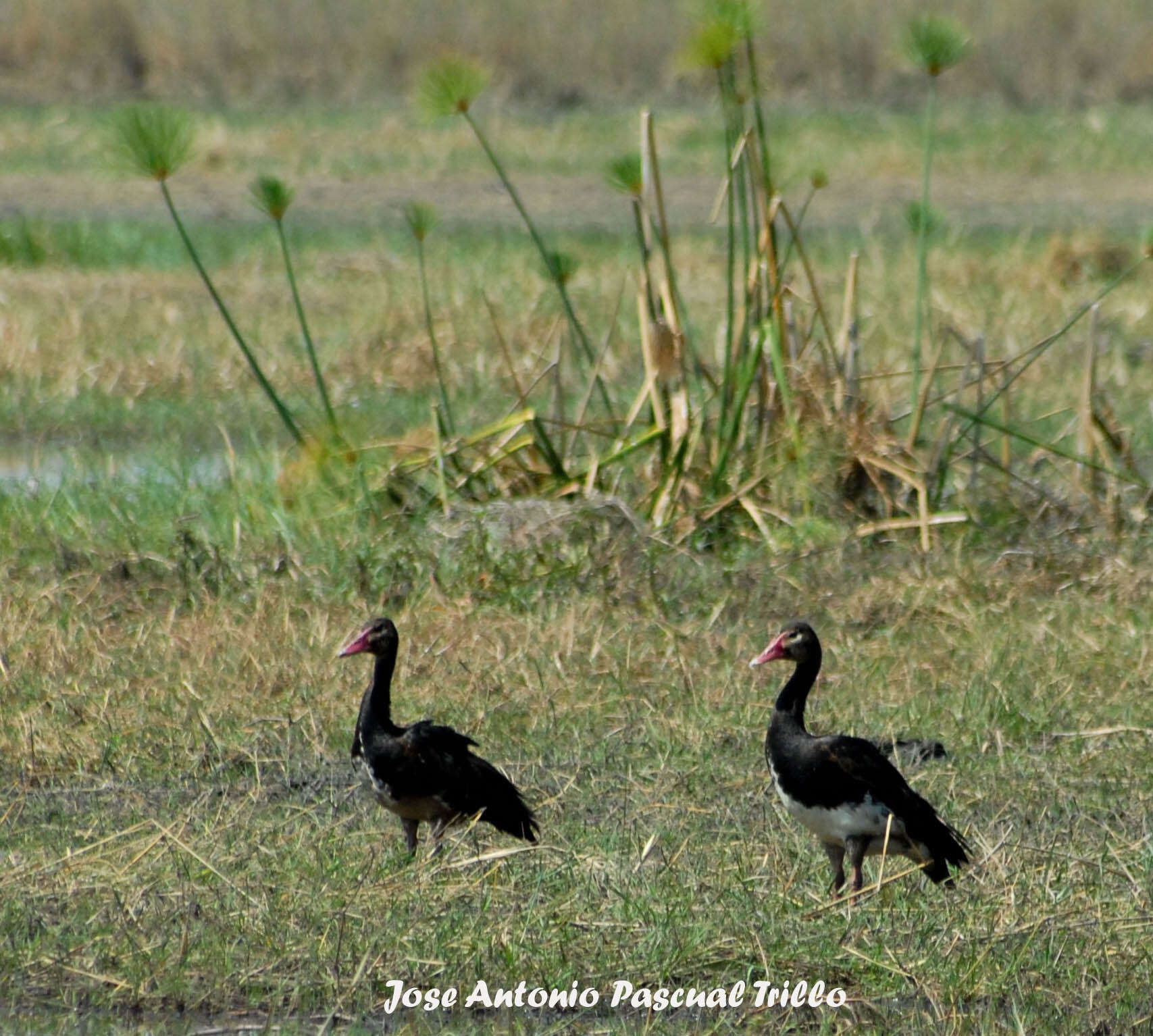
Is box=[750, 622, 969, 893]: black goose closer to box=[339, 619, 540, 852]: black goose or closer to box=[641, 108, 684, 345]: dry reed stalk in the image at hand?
box=[339, 619, 540, 852]: black goose

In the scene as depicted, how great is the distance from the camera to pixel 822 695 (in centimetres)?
635

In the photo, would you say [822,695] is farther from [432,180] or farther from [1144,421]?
[432,180]

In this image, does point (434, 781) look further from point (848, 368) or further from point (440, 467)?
point (848, 368)

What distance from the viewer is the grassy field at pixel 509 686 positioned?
4188mm

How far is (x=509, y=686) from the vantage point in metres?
6.36

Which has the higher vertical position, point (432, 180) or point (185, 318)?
point (185, 318)

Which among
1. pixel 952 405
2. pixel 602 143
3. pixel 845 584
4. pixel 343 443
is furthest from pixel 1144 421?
pixel 602 143

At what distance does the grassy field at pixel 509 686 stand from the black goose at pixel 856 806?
0.10 m

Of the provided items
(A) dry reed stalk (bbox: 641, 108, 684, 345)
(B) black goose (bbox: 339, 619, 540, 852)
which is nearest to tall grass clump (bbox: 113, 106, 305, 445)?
(A) dry reed stalk (bbox: 641, 108, 684, 345)

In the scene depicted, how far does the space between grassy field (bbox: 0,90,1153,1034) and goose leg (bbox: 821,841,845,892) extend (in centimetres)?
10

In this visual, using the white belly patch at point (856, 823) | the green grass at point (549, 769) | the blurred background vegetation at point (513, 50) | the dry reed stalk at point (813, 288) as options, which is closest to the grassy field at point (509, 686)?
the green grass at point (549, 769)

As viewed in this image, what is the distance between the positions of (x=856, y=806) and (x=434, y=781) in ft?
3.11

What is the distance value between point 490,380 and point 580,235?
5256 millimetres

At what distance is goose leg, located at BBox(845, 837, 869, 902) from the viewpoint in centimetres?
466
